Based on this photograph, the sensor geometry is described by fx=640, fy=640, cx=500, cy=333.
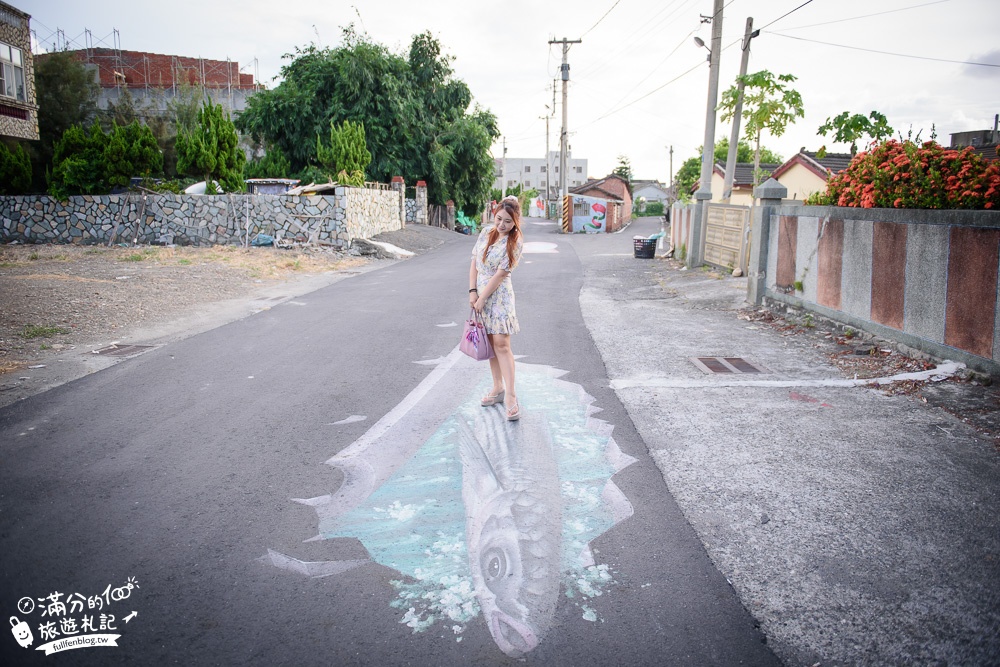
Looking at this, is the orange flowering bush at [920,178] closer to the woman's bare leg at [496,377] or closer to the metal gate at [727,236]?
the woman's bare leg at [496,377]

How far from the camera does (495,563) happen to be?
3244 mm

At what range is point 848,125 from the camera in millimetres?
13109

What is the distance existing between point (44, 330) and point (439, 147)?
3057cm

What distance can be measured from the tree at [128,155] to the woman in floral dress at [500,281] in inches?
867

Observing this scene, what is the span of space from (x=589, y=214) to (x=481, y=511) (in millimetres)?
45769

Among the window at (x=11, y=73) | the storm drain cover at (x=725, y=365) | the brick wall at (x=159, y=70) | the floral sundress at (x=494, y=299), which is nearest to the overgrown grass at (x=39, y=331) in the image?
the floral sundress at (x=494, y=299)

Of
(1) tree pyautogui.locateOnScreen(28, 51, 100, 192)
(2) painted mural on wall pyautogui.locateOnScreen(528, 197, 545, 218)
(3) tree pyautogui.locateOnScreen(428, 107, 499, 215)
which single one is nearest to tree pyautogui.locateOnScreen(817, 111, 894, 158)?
(3) tree pyautogui.locateOnScreen(428, 107, 499, 215)

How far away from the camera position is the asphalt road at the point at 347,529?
2.70 metres

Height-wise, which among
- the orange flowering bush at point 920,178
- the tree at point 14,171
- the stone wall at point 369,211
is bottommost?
the orange flowering bush at point 920,178

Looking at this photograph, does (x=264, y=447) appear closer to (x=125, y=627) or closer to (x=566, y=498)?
(x=125, y=627)

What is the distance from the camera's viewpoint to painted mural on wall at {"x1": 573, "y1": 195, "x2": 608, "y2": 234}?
156 ft

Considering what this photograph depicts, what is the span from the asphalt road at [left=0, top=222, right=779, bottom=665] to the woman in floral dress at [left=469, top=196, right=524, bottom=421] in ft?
1.50

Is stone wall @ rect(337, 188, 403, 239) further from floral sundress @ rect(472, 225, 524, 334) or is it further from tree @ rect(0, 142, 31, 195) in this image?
floral sundress @ rect(472, 225, 524, 334)

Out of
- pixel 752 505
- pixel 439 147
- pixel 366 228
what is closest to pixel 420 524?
pixel 752 505
